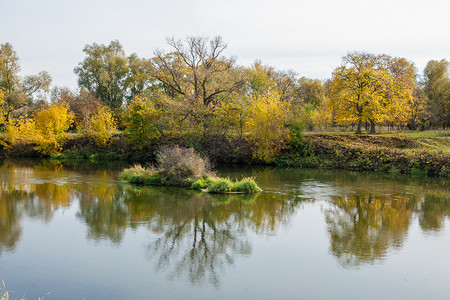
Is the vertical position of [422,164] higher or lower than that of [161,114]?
lower

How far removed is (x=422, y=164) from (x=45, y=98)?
2016 inches

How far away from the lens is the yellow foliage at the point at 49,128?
3970 centimetres

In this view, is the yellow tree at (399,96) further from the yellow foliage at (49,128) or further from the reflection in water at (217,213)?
the yellow foliage at (49,128)

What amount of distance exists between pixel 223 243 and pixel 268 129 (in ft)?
72.7

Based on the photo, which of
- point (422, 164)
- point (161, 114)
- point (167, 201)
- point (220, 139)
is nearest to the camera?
point (167, 201)

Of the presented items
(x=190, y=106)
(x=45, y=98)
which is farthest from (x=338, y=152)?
(x=45, y=98)

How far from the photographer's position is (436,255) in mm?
11141

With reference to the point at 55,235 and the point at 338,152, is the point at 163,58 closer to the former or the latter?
the point at 338,152

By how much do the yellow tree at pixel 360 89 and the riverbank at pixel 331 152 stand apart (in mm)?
2234

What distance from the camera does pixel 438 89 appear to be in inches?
1861

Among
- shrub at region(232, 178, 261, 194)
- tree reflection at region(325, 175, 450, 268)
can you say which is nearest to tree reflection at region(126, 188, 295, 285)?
shrub at region(232, 178, 261, 194)

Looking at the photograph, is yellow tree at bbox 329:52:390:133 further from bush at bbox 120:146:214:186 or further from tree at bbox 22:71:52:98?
tree at bbox 22:71:52:98

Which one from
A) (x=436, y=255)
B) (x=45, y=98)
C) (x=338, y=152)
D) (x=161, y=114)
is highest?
(x=45, y=98)

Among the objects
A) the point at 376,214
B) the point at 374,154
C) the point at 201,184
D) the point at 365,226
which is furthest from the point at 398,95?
the point at 365,226
